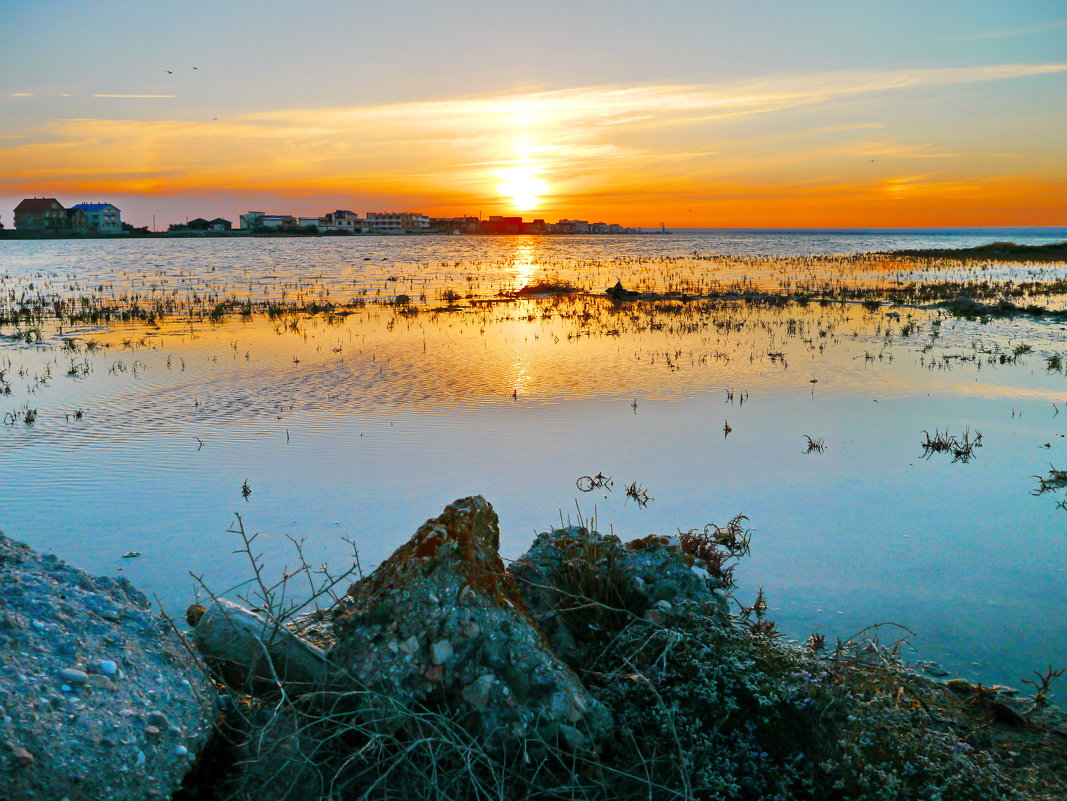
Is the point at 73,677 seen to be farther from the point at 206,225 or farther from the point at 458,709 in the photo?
the point at 206,225

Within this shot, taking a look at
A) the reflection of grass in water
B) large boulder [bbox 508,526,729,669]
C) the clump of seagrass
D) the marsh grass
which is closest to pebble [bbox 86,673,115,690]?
the marsh grass

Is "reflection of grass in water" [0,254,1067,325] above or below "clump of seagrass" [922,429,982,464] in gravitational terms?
above

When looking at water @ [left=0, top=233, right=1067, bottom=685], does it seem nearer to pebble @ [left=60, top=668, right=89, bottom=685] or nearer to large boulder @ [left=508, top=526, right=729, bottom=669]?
large boulder @ [left=508, top=526, right=729, bottom=669]

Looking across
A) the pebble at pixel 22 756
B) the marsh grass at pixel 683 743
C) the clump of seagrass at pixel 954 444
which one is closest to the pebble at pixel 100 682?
the pebble at pixel 22 756

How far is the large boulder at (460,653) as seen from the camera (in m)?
3.17

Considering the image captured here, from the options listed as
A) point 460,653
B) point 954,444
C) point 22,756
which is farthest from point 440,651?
point 954,444

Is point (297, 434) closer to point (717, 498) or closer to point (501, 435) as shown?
point (501, 435)

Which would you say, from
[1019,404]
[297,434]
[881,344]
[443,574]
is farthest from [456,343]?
[443,574]

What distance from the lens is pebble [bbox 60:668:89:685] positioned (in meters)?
2.81

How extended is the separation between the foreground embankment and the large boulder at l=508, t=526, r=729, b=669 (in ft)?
0.31

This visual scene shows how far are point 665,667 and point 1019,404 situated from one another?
31.5ft

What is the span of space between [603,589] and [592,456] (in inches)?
155

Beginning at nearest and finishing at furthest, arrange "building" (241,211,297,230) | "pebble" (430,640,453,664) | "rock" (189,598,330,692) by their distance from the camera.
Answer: "pebble" (430,640,453,664), "rock" (189,598,330,692), "building" (241,211,297,230)

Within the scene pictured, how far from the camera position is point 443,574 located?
3561mm
